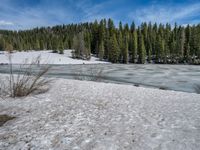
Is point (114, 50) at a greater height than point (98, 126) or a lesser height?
greater

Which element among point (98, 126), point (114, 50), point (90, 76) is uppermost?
point (114, 50)

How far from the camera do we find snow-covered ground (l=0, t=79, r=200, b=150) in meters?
3.64

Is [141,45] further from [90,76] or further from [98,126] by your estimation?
[98,126]

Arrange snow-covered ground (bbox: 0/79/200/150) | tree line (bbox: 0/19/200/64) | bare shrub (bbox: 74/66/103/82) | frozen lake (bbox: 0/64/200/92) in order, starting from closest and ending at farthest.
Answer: snow-covered ground (bbox: 0/79/200/150)
bare shrub (bbox: 74/66/103/82)
frozen lake (bbox: 0/64/200/92)
tree line (bbox: 0/19/200/64)

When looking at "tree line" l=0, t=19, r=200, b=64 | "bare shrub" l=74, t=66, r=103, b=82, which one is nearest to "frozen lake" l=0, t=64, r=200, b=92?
"bare shrub" l=74, t=66, r=103, b=82

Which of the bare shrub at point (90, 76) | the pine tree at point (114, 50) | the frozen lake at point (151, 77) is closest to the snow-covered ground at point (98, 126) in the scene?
the bare shrub at point (90, 76)

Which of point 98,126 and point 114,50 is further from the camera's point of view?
point 114,50

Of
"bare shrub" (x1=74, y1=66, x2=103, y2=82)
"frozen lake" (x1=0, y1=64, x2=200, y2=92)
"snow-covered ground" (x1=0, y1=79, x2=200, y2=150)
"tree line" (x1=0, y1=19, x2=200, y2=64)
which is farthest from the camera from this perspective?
"tree line" (x1=0, y1=19, x2=200, y2=64)

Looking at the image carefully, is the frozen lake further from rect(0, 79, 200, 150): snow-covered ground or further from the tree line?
the tree line

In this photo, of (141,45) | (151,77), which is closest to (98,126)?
(151,77)

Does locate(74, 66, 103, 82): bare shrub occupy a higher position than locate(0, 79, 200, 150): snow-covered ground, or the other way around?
locate(74, 66, 103, 82): bare shrub

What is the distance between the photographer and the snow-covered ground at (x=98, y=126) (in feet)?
11.9

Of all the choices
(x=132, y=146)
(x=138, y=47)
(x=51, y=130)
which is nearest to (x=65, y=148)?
(x=51, y=130)

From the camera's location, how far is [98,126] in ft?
14.9
